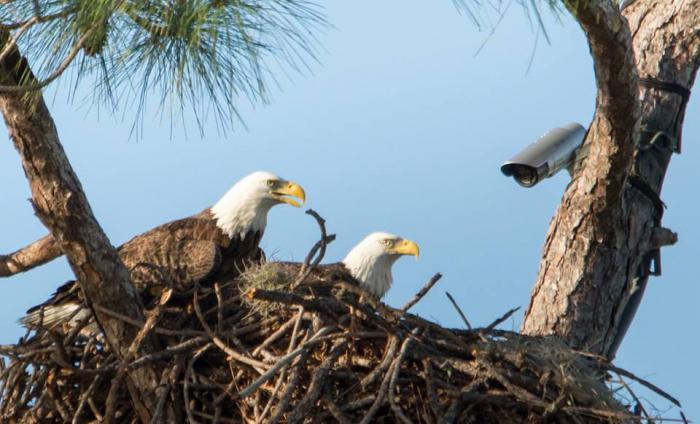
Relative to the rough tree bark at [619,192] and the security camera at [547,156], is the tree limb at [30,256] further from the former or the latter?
the rough tree bark at [619,192]

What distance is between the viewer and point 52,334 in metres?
5.86

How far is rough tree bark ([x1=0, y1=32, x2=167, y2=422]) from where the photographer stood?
Answer: 558 cm

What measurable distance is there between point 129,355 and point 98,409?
0.38 meters

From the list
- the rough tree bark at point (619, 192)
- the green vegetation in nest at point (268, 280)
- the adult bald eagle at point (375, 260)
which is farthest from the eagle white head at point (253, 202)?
the rough tree bark at point (619, 192)

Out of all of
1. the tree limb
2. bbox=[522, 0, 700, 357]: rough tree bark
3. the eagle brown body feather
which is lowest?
bbox=[522, 0, 700, 357]: rough tree bark

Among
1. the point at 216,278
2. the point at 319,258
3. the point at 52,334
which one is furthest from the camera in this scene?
the point at 216,278

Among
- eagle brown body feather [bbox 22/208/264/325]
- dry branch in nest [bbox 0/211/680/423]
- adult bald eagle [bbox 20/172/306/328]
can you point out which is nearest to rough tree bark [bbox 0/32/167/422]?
dry branch in nest [bbox 0/211/680/423]

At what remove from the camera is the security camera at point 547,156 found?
690 cm

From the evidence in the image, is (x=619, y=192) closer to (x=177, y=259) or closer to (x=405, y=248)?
(x=405, y=248)

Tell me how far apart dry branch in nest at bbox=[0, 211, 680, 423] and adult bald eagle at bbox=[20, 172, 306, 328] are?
50cm

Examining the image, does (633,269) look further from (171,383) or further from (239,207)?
(171,383)

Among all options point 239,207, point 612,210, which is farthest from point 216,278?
point 612,210

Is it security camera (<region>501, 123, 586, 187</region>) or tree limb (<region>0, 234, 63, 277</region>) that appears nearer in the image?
tree limb (<region>0, 234, 63, 277</region>)

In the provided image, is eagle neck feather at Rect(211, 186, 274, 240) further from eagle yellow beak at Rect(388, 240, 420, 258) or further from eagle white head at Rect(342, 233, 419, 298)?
eagle yellow beak at Rect(388, 240, 420, 258)
